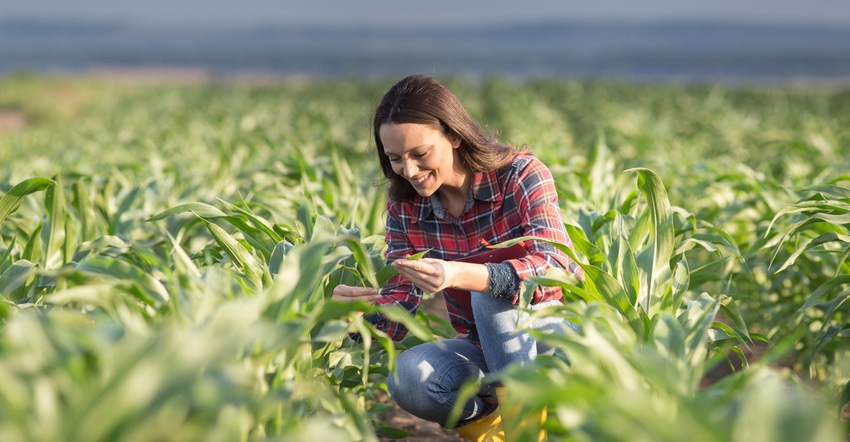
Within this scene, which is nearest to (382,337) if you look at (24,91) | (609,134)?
(609,134)

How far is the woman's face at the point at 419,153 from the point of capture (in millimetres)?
2066

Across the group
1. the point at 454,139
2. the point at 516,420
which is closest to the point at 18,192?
the point at 454,139

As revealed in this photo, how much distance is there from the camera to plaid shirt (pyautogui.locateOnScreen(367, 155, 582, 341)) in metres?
2.12

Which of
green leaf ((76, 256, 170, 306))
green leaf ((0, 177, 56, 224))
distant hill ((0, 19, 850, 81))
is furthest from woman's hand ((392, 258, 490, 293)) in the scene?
distant hill ((0, 19, 850, 81))

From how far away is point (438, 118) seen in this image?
2.12 metres

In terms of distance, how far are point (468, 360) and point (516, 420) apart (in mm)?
836

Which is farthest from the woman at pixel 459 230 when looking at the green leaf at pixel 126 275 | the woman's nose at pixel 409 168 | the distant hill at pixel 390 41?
the distant hill at pixel 390 41

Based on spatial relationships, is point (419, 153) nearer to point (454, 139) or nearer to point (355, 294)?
point (454, 139)

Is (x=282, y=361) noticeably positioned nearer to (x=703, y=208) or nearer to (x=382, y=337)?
(x=382, y=337)

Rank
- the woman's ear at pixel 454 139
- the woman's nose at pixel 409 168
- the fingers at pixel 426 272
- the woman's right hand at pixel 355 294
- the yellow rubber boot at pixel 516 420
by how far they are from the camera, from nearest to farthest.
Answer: the yellow rubber boot at pixel 516 420 → the fingers at pixel 426 272 → the woman's right hand at pixel 355 294 → the woman's nose at pixel 409 168 → the woman's ear at pixel 454 139

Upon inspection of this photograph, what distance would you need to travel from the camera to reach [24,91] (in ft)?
80.9

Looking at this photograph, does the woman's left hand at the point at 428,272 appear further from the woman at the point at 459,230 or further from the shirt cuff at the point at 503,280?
the shirt cuff at the point at 503,280

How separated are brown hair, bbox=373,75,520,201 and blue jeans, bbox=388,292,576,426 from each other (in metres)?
0.38

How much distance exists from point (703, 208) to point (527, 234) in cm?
219
